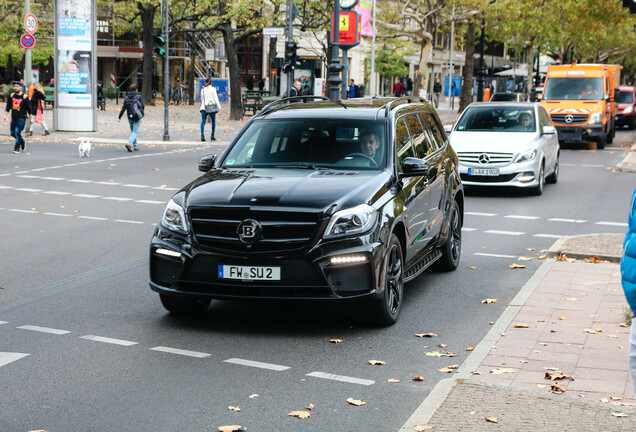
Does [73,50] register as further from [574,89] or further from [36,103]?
[574,89]

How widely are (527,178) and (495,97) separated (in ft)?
91.5

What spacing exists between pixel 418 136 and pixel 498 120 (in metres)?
9.83

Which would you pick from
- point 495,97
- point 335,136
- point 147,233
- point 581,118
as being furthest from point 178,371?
point 495,97

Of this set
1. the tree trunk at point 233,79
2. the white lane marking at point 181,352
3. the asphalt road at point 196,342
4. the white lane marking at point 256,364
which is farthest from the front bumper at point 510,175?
the tree trunk at point 233,79

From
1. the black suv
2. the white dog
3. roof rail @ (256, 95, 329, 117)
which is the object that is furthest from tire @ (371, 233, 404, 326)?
the white dog

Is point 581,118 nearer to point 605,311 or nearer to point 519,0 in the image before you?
point 519,0

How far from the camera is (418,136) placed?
30.0 feet

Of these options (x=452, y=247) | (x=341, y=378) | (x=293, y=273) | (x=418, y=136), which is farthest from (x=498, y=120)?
(x=341, y=378)

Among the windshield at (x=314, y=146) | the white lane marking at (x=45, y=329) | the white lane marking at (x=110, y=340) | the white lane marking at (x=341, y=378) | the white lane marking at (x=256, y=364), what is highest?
the windshield at (x=314, y=146)

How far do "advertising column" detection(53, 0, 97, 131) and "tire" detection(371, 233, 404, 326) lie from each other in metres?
25.2

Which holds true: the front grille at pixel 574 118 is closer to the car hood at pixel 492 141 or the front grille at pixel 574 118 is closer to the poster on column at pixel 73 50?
the car hood at pixel 492 141

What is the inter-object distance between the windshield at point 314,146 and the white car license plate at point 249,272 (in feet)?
4.62

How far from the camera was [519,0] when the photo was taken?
4478cm

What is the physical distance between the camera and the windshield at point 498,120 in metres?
18.4
